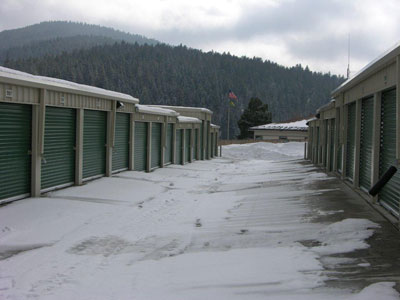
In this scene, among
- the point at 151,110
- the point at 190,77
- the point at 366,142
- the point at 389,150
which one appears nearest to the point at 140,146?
the point at 151,110

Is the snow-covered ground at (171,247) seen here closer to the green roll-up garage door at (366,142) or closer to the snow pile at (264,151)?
the green roll-up garage door at (366,142)

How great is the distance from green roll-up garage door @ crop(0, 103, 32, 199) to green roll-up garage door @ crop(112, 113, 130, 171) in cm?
573

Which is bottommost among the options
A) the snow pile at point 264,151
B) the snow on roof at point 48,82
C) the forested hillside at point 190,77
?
the snow pile at point 264,151

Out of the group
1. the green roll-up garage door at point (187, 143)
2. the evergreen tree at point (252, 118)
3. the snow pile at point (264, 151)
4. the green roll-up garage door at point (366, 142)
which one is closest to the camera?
the green roll-up garage door at point (366, 142)

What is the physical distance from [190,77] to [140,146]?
374 feet

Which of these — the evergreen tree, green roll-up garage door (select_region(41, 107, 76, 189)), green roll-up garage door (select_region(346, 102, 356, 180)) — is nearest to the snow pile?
the evergreen tree

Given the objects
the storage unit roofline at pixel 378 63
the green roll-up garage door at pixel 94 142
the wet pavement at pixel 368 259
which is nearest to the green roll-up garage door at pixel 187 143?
the green roll-up garage door at pixel 94 142

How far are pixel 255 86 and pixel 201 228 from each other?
448ft

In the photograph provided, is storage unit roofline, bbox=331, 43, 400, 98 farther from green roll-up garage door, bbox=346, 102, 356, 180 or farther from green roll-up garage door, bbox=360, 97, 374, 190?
green roll-up garage door, bbox=346, 102, 356, 180

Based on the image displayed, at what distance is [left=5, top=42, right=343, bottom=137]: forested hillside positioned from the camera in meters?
118

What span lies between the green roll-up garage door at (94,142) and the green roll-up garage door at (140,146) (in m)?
3.33

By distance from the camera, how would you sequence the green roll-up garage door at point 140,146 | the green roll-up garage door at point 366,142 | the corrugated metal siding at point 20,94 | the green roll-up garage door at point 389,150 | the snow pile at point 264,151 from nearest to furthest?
the green roll-up garage door at point 389,150 → the corrugated metal siding at point 20,94 → the green roll-up garage door at point 366,142 → the green roll-up garage door at point 140,146 → the snow pile at point 264,151

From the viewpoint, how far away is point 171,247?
720cm

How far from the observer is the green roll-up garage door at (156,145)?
826 inches
